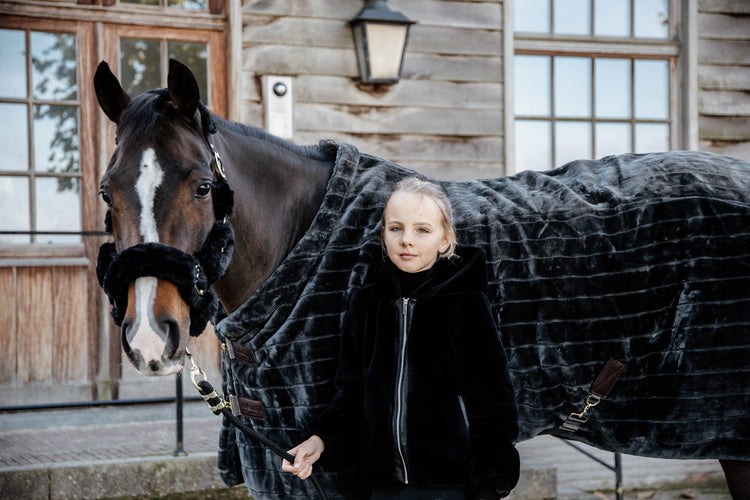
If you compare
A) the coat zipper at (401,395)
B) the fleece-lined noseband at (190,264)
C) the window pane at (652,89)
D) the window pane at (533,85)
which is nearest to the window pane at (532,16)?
the window pane at (533,85)

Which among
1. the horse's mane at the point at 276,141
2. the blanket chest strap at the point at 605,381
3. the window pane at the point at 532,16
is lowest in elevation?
the blanket chest strap at the point at 605,381

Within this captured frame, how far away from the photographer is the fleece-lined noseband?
1600 mm

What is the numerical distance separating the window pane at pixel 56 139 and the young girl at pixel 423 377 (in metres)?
3.31

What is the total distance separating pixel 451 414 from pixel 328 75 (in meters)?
3.32

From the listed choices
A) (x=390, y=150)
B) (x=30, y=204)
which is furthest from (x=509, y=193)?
(x=30, y=204)

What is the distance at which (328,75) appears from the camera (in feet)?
15.3

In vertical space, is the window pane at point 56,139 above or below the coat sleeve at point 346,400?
above

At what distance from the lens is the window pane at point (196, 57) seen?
464 cm

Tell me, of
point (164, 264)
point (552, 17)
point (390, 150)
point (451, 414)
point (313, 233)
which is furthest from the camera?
point (552, 17)

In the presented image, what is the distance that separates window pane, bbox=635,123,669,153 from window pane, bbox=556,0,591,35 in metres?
0.80

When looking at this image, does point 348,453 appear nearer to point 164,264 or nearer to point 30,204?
point 164,264

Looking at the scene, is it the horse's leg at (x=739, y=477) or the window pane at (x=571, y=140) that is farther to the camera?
the window pane at (x=571, y=140)

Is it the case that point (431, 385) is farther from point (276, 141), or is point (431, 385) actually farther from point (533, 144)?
point (533, 144)

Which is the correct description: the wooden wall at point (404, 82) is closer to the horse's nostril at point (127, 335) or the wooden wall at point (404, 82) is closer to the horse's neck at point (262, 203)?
the horse's neck at point (262, 203)
